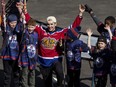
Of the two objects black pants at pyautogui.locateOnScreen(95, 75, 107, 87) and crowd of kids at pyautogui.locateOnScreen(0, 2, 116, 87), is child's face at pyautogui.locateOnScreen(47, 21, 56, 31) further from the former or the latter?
black pants at pyautogui.locateOnScreen(95, 75, 107, 87)

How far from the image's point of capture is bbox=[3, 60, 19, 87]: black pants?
942 centimetres

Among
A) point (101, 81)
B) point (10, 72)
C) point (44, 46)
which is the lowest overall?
point (101, 81)

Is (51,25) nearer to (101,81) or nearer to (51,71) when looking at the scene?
(51,71)

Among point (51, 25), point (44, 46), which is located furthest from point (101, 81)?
point (51, 25)

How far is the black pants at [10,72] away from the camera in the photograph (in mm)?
9422

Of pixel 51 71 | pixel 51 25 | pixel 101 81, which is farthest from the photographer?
pixel 51 71

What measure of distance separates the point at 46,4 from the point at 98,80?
1213cm

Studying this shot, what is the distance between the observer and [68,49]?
29.8 ft

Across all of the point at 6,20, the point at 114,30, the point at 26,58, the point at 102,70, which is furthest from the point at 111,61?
the point at 6,20

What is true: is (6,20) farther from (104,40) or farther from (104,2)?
(104,2)

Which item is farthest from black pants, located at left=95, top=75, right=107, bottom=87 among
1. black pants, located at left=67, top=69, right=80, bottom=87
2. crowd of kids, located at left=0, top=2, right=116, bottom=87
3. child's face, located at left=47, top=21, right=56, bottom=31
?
child's face, located at left=47, top=21, right=56, bottom=31

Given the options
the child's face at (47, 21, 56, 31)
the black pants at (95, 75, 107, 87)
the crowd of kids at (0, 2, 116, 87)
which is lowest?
the black pants at (95, 75, 107, 87)

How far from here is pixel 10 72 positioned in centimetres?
946

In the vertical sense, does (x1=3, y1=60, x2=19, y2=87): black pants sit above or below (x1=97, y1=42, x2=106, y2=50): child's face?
below
